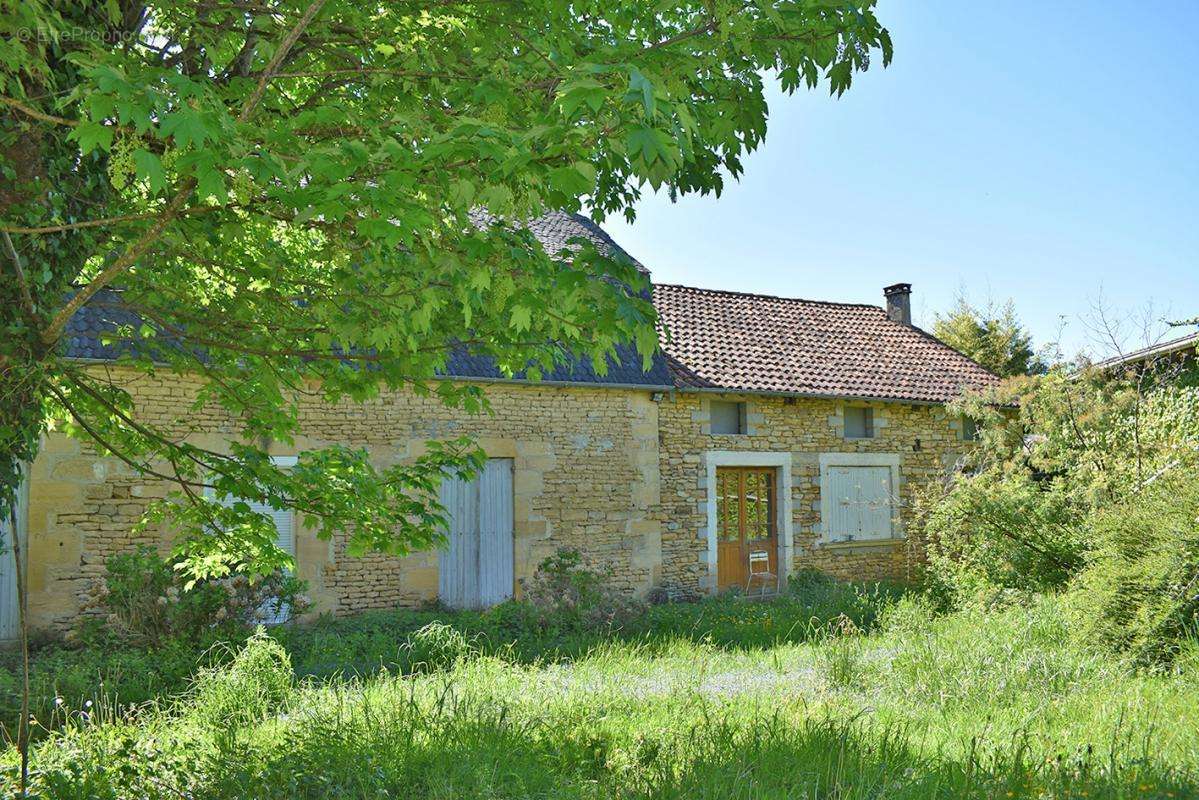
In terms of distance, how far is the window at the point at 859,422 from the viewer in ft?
49.8

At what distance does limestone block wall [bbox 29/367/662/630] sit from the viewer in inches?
356

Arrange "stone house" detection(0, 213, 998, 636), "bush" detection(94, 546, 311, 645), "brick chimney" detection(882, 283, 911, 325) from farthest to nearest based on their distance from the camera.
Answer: "brick chimney" detection(882, 283, 911, 325) → "stone house" detection(0, 213, 998, 636) → "bush" detection(94, 546, 311, 645)

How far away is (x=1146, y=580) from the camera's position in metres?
7.01

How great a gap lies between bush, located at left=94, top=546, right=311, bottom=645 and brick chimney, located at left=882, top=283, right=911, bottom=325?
1414cm

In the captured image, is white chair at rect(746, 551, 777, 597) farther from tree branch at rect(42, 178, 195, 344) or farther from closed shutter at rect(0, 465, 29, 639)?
tree branch at rect(42, 178, 195, 344)

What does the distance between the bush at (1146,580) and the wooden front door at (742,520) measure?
251 inches

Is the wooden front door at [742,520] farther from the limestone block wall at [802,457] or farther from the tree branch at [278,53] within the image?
the tree branch at [278,53]

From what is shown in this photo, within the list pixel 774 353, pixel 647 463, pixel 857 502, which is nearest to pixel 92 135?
pixel 647 463

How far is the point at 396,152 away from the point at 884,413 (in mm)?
13766

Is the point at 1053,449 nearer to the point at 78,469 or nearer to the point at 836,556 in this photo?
the point at 836,556

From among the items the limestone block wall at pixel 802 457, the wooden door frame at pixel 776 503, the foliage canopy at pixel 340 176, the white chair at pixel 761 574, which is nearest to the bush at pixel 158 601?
the foliage canopy at pixel 340 176

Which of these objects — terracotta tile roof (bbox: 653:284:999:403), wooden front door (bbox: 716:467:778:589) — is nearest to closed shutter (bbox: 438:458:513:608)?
terracotta tile roof (bbox: 653:284:999:403)

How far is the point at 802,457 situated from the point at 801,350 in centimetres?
216

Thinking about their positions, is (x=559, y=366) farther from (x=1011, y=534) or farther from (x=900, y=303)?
(x=900, y=303)
